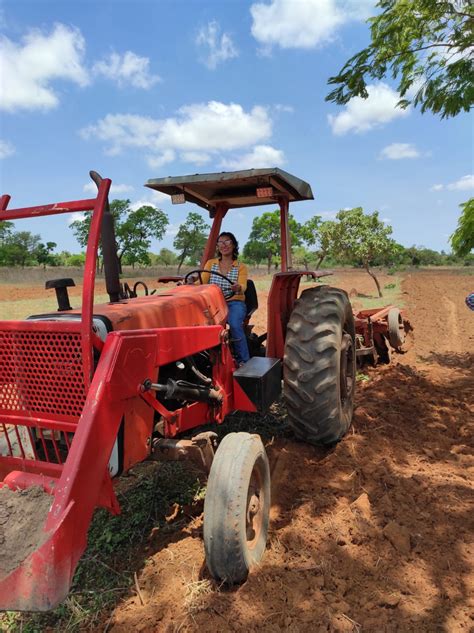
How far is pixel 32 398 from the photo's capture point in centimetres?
241

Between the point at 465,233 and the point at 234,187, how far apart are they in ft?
11.9

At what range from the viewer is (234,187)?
448 centimetres

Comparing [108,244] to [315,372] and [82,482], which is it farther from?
[315,372]

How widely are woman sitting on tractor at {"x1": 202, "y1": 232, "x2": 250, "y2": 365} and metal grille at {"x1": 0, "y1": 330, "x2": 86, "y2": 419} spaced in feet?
5.52

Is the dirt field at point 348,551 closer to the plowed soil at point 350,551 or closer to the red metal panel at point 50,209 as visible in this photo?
the plowed soil at point 350,551

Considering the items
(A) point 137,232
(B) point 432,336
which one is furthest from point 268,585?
(A) point 137,232

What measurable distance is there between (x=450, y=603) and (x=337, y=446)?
1.70 meters

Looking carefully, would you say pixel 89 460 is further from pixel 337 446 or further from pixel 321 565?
pixel 337 446

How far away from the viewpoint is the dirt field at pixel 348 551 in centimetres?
217

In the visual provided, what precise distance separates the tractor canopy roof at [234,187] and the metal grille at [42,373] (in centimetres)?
206

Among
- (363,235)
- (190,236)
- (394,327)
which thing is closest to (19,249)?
(190,236)

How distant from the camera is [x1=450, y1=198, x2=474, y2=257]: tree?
246 inches

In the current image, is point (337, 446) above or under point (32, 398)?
A: under

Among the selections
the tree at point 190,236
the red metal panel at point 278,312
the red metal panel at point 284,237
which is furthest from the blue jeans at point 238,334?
the tree at point 190,236
